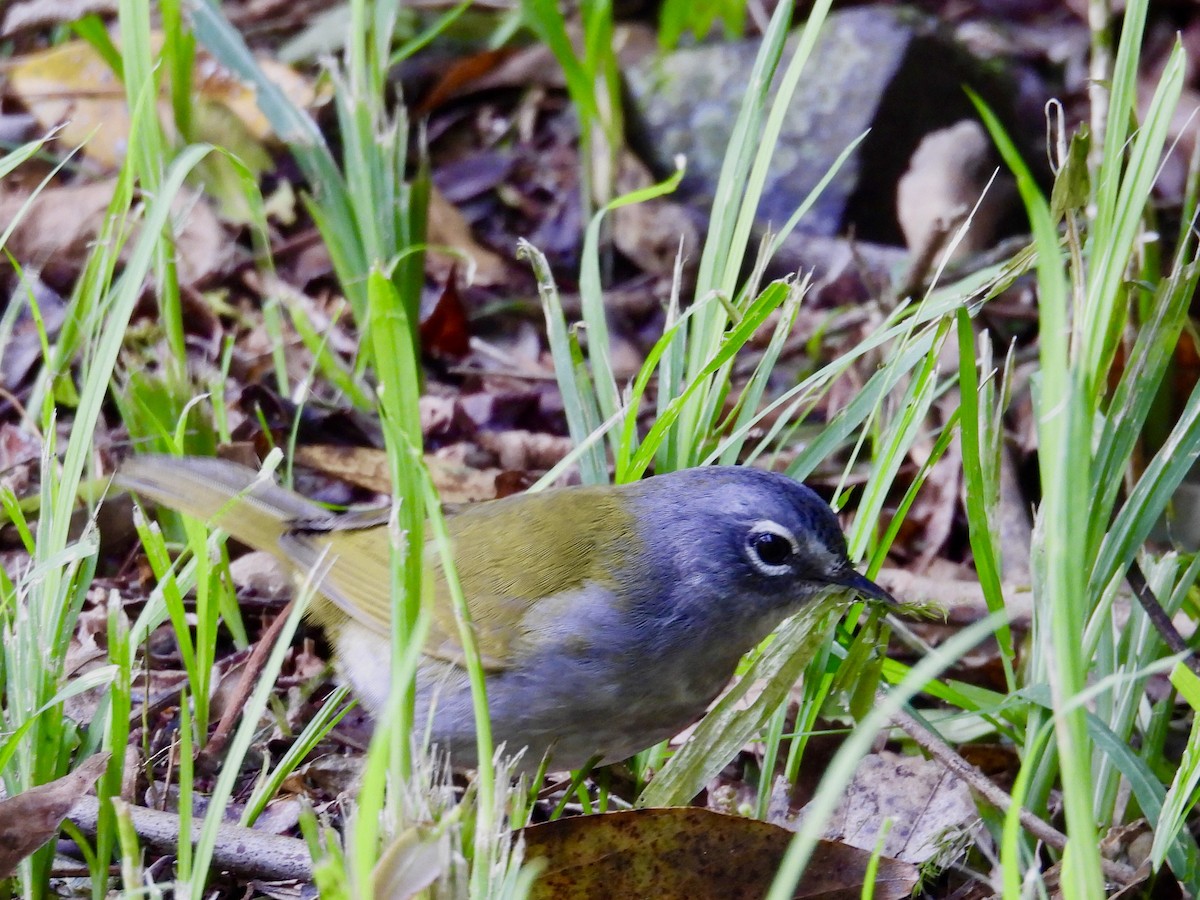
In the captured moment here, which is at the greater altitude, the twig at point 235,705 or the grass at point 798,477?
the grass at point 798,477

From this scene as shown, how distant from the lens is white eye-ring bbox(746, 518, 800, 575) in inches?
121

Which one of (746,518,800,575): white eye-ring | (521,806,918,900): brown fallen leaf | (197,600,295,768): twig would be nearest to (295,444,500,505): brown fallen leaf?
(197,600,295,768): twig

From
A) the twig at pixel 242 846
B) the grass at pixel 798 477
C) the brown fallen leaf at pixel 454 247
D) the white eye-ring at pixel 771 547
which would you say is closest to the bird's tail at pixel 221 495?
the grass at pixel 798 477

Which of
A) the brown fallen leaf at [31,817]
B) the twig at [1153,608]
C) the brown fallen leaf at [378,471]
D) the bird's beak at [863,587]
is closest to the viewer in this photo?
the brown fallen leaf at [31,817]

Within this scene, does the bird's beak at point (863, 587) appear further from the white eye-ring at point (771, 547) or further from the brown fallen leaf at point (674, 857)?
the brown fallen leaf at point (674, 857)

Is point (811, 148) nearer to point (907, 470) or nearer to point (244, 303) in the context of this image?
point (907, 470)

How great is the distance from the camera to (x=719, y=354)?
9.65 ft

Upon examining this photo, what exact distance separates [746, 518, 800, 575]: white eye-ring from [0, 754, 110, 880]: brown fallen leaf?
147 cm

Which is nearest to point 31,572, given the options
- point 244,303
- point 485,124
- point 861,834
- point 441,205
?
point 861,834

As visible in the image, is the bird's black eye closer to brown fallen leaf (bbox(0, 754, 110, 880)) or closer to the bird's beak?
the bird's beak

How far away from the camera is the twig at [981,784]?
272 centimetres

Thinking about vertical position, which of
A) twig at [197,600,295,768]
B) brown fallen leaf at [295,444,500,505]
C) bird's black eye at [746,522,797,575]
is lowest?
twig at [197,600,295,768]

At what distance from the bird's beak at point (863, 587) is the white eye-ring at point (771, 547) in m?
0.12

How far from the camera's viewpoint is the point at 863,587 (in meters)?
3.03
